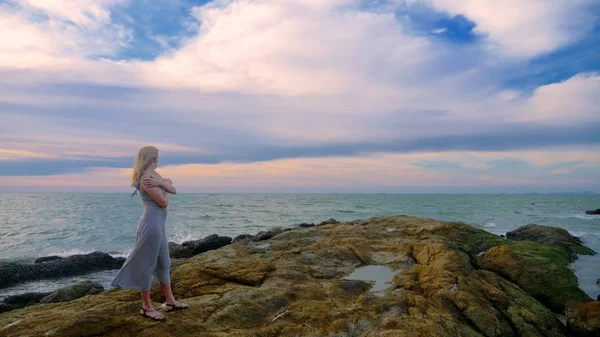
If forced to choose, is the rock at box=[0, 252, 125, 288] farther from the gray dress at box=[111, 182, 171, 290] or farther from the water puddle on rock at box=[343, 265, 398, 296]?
the water puddle on rock at box=[343, 265, 398, 296]

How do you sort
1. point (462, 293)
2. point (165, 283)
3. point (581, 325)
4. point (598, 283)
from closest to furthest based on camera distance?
point (165, 283) → point (462, 293) → point (581, 325) → point (598, 283)

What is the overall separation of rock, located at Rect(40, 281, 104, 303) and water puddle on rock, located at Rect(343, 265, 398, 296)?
8403mm

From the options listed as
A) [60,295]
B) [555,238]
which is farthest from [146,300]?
[555,238]

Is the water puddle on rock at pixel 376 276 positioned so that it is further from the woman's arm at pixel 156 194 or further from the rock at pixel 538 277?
the woman's arm at pixel 156 194

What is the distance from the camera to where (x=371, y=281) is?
9344 millimetres

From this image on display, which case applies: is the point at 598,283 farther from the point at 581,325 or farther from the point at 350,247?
the point at 350,247

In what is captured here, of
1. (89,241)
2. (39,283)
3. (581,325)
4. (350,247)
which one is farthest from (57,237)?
(581,325)

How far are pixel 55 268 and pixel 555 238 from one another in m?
28.1

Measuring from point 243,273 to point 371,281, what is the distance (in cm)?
304

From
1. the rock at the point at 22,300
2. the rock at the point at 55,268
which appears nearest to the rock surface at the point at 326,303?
the rock at the point at 22,300

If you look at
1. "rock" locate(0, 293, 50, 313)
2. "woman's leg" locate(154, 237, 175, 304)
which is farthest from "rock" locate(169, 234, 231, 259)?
"woman's leg" locate(154, 237, 175, 304)

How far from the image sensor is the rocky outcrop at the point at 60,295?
39.3 feet

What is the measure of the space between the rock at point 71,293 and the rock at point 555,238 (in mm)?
20928

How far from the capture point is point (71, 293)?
12195 mm
